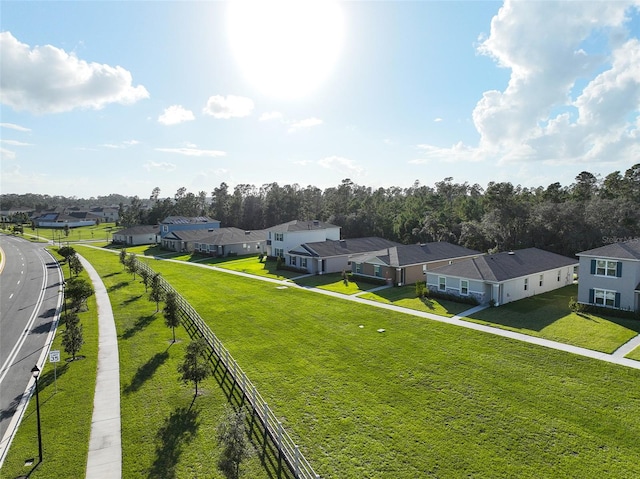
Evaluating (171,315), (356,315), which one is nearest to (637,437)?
(356,315)

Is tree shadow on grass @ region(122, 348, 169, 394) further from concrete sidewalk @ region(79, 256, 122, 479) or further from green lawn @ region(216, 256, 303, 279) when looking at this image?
green lawn @ region(216, 256, 303, 279)

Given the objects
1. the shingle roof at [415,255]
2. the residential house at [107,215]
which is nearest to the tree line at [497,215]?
the shingle roof at [415,255]

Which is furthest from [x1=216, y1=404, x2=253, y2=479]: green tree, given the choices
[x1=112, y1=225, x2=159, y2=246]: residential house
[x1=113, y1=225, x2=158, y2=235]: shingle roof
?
[x1=113, y1=225, x2=158, y2=235]: shingle roof

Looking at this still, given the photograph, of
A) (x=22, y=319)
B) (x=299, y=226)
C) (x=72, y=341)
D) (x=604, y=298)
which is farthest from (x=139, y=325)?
(x=604, y=298)

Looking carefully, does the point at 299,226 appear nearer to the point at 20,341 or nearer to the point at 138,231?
the point at 20,341

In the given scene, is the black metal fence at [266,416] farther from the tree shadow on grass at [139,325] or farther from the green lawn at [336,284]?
the green lawn at [336,284]
